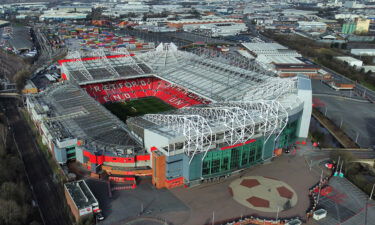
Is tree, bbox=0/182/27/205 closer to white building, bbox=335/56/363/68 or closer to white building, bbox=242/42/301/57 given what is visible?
white building, bbox=242/42/301/57

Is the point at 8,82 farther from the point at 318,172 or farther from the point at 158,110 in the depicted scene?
the point at 318,172

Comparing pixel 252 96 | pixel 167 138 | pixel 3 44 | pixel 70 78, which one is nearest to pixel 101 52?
pixel 70 78

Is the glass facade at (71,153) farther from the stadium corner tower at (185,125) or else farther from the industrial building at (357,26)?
the industrial building at (357,26)

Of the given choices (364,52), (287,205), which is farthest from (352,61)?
(287,205)

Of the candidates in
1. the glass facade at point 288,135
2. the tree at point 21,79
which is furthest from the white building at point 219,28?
the glass facade at point 288,135

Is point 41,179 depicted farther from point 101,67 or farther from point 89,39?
point 89,39

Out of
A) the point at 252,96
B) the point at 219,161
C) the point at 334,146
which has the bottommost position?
the point at 334,146
